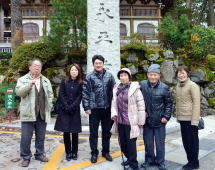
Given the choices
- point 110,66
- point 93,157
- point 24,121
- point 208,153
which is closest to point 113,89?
point 93,157

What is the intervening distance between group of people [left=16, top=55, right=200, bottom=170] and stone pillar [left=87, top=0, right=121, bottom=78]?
2.70m

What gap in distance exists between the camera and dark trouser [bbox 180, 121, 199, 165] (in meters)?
3.47

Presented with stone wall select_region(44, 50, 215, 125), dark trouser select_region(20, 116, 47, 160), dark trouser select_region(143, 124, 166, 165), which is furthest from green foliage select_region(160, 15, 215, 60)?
dark trouser select_region(20, 116, 47, 160)

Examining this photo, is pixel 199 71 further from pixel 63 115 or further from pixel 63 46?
pixel 63 115

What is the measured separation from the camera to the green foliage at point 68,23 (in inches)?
321

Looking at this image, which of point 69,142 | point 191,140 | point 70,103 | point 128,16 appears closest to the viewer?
point 191,140

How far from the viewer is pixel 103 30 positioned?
645cm

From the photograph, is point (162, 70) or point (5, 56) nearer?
point (162, 70)

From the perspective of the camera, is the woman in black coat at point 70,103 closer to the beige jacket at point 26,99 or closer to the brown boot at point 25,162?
the beige jacket at point 26,99

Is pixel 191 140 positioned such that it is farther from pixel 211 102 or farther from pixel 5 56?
pixel 5 56

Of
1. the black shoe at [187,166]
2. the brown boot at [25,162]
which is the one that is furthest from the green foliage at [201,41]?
the brown boot at [25,162]

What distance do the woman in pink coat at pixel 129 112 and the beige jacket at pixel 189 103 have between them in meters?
0.60

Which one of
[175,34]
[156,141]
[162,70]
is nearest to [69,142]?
[156,141]

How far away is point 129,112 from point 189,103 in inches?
35.8
